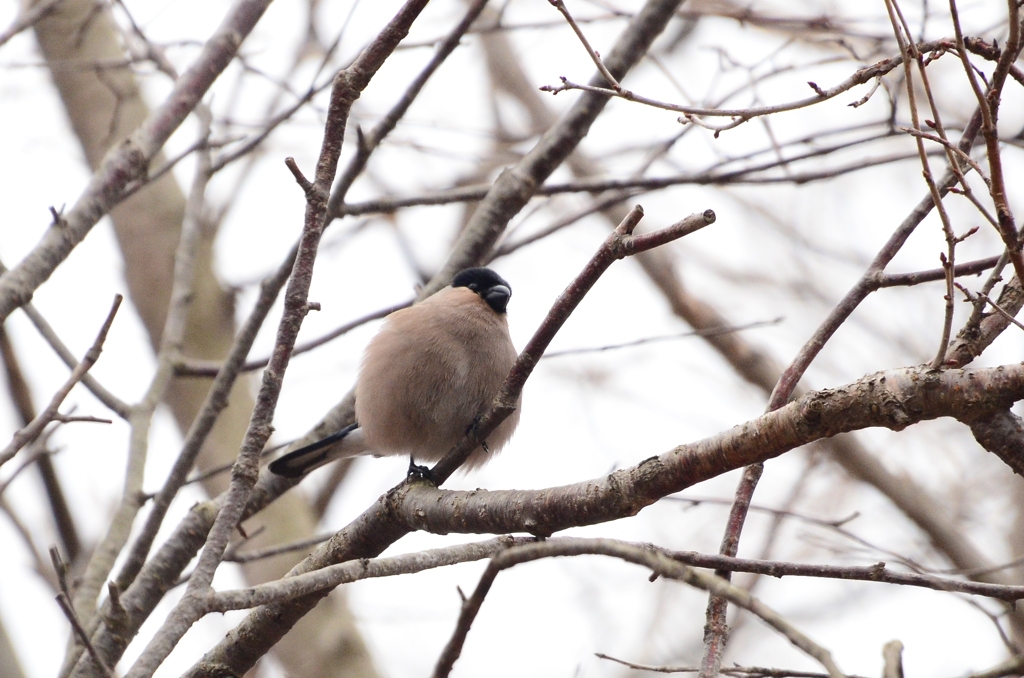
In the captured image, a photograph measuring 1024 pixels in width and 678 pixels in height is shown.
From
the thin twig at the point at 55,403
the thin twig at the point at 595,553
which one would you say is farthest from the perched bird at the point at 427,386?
the thin twig at the point at 595,553

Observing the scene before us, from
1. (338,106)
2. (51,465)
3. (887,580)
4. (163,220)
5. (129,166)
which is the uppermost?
(163,220)

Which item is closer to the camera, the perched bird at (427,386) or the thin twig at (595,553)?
the thin twig at (595,553)

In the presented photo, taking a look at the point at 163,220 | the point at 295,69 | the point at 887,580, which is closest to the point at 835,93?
the point at 887,580

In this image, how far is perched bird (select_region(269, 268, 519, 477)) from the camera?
12.1ft

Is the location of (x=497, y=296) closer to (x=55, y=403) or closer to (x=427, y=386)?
(x=427, y=386)

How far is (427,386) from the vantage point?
367 cm

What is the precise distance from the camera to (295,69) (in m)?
6.77

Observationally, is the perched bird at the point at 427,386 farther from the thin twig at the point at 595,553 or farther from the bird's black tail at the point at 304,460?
the thin twig at the point at 595,553

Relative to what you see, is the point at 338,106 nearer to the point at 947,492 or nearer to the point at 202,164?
the point at 202,164

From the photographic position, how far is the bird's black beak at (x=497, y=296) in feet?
13.5

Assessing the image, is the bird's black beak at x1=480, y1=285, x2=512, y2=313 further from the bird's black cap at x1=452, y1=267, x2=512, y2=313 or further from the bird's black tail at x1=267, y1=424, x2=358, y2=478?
the bird's black tail at x1=267, y1=424, x2=358, y2=478

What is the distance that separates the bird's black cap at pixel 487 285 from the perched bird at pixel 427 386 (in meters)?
0.10

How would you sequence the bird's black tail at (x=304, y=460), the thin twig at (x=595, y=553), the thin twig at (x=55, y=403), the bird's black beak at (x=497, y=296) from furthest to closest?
1. the bird's black beak at (x=497, y=296)
2. the bird's black tail at (x=304, y=460)
3. the thin twig at (x=55, y=403)
4. the thin twig at (x=595, y=553)

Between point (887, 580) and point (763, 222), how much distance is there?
6587 mm
